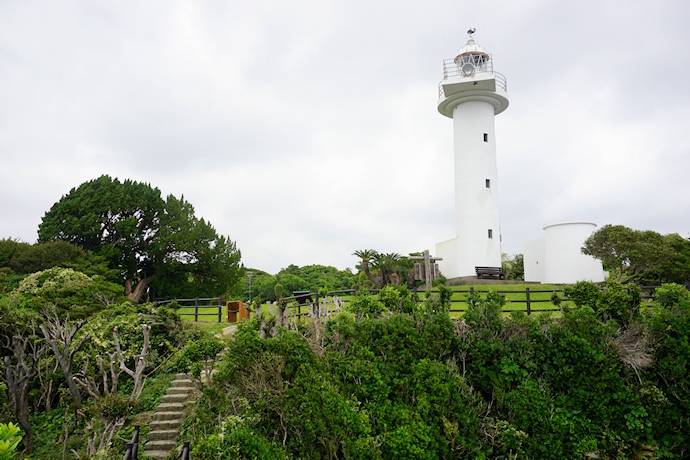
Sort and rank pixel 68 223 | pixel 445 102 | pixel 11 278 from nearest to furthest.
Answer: pixel 11 278 < pixel 445 102 < pixel 68 223

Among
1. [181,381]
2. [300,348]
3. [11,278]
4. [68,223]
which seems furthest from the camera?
[68,223]

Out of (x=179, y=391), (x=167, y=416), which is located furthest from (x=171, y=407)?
(x=179, y=391)

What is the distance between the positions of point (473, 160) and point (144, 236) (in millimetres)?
24332

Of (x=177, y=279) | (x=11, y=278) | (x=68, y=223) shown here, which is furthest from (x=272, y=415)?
(x=68, y=223)

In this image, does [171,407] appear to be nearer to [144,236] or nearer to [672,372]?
[672,372]

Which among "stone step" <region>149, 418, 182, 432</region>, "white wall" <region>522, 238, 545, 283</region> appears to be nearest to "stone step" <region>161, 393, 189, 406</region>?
"stone step" <region>149, 418, 182, 432</region>

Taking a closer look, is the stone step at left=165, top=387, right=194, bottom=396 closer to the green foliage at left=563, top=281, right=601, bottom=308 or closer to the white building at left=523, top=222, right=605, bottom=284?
the green foliage at left=563, top=281, right=601, bottom=308

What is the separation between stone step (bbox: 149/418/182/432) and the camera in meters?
9.00

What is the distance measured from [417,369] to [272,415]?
2993mm

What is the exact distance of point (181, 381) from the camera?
1057cm

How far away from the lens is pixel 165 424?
9062 mm

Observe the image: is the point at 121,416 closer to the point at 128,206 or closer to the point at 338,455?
the point at 338,455

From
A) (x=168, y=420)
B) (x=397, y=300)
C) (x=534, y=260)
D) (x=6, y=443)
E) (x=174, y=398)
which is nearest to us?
(x=6, y=443)

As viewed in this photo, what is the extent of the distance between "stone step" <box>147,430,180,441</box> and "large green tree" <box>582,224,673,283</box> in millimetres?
21631
